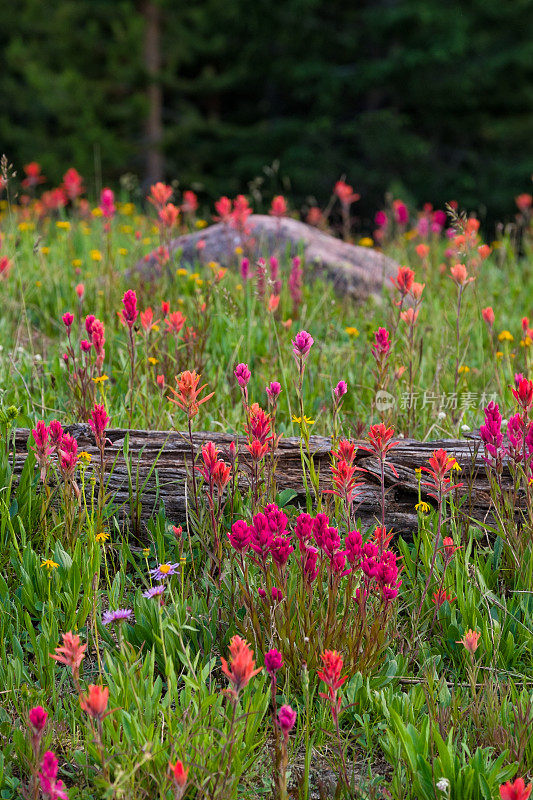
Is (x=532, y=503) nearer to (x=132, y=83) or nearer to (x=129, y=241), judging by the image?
(x=129, y=241)

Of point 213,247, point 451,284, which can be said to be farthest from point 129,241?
point 451,284

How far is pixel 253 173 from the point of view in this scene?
14617 mm

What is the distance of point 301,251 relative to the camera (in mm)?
5766

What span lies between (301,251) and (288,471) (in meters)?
3.24

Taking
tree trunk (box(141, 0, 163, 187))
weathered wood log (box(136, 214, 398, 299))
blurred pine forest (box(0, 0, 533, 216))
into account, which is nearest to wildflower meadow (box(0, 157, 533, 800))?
weathered wood log (box(136, 214, 398, 299))

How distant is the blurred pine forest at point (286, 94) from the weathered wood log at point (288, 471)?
9.91m

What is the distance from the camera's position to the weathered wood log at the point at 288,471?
9.09 feet

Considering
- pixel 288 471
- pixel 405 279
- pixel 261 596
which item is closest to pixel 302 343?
pixel 288 471

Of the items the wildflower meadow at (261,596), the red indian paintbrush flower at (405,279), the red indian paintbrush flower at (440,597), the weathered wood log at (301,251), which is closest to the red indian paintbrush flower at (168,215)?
the wildflower meadow at (261,596)

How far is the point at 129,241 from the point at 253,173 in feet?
27.5

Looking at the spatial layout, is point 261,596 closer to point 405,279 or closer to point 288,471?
point 288,471

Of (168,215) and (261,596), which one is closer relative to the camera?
(261,596)

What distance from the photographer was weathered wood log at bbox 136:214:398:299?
5551mm

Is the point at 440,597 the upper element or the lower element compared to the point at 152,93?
lower
